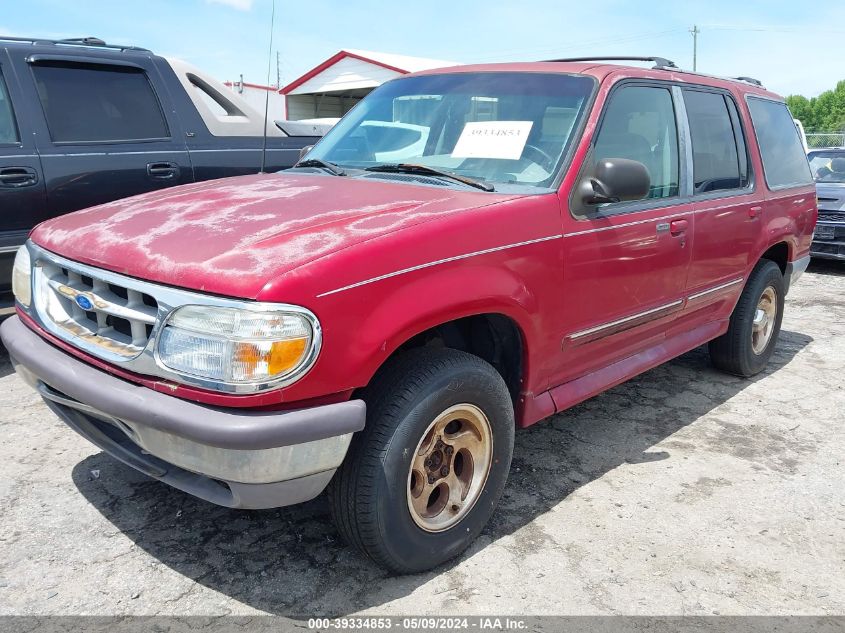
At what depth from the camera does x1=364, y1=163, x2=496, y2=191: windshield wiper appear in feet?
9.89

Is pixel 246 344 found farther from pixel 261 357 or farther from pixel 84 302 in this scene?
pixel 84 302

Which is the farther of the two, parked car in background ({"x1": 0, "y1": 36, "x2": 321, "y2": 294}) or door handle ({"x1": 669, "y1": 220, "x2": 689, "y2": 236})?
parked car in background ({"x1": 0, "y1": 36, "x2": 321, "y2": 294})

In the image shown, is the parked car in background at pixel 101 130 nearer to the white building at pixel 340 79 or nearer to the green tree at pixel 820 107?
the white building at pixel 340 79

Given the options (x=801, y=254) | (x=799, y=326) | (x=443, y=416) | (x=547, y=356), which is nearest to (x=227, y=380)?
(x=443, y=416)

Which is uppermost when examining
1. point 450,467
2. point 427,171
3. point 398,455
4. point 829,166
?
point 427,171

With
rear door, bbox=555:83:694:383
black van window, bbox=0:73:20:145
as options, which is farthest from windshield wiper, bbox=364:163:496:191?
black van window, bbox=0:73:20:145

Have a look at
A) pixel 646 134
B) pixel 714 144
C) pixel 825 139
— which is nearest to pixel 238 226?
pixel 646 134

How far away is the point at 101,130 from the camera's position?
500 cm

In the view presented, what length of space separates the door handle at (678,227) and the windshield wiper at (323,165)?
5.33 ft

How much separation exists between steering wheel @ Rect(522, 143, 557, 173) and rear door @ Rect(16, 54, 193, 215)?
2.99 metres

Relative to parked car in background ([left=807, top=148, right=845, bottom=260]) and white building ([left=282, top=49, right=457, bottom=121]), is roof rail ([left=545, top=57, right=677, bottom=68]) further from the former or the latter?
white building ([left=282, top=49, right=457, bottom=121])

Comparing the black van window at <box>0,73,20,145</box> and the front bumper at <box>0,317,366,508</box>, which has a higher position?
the black van window at <box>0,73,20,145</box>

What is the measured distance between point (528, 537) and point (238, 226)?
167 cm

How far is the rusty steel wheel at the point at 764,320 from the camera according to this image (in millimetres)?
5031
